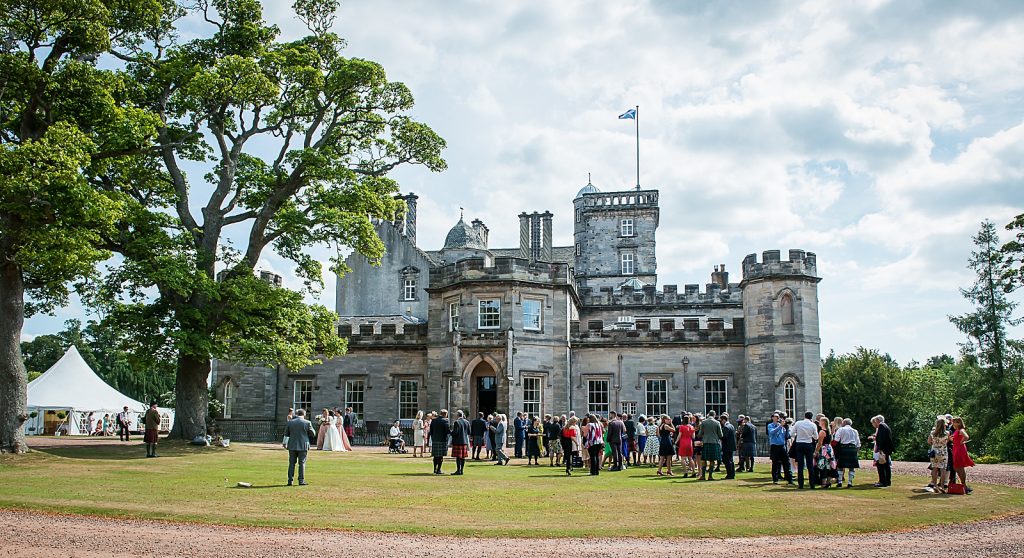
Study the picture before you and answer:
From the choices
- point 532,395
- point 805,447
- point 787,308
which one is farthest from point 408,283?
point 805,447

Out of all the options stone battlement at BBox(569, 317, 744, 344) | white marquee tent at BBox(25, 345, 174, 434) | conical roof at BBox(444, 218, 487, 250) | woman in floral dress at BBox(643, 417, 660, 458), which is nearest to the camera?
woman in floral dress at BBox(643, 417, 660, 458)

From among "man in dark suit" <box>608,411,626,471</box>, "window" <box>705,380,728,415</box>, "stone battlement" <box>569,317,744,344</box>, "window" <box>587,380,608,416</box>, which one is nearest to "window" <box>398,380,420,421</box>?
"stone battlement" <box>569,317,744,344</box>

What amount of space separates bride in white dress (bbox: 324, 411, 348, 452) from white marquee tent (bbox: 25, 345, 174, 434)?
1596 cm

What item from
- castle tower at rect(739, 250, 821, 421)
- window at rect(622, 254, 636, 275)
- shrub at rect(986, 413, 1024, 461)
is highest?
window at rect(622, 254, 636, 275)

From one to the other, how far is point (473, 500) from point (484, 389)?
20.2m

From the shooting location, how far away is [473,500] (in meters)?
14.4

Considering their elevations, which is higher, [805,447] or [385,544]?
[805,447]

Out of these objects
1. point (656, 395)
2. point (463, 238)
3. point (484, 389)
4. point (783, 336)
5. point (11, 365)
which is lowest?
point (656, 395)

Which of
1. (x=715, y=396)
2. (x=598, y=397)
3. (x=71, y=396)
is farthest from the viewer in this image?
(x=71, y=396)

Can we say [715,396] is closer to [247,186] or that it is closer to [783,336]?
[783,336]

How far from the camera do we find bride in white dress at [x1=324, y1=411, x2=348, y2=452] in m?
27.5

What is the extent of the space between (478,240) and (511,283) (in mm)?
21576

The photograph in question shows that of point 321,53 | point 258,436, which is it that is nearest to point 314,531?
point 321,53

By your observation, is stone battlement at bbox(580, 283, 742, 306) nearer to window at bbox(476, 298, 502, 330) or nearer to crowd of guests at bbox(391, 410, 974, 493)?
window at bbox(476, 298, 502, 330)
